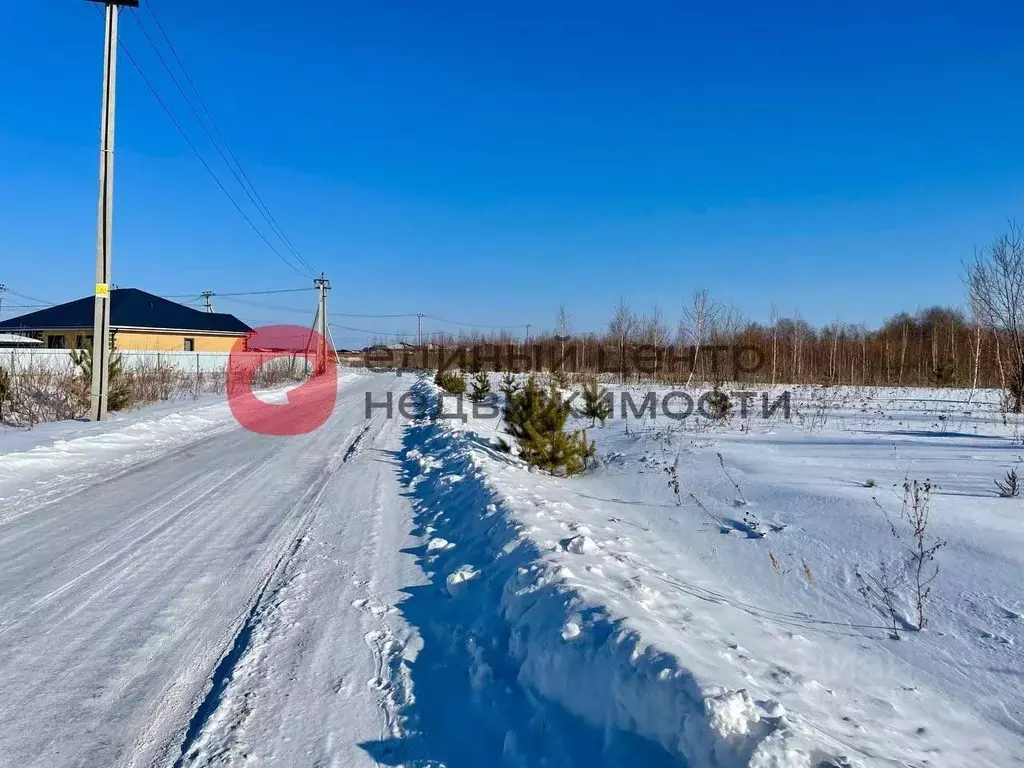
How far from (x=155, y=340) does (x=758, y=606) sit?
4701cm

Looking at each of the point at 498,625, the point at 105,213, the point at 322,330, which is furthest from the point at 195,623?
the point at 322,330

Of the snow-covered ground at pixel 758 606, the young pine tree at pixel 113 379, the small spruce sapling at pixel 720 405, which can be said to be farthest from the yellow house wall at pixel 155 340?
the snow-covered ground at pixel 758 606

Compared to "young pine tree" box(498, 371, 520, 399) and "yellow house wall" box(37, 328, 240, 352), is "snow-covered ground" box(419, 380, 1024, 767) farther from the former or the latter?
"yellow house wall" box(37, 328, 240, 352)

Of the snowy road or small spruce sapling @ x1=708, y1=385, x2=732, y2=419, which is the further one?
small spruce sapling @ x1=708, y1=385, x2=732, y2=419

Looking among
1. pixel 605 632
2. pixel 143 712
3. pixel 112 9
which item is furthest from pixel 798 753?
pixel 112 9

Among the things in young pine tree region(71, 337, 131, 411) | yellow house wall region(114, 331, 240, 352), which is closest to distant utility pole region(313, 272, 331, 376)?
yellow house wall region(114, 331, 240, 352)

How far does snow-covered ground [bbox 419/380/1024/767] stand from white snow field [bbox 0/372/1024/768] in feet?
0.07

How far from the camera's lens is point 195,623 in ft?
12.0

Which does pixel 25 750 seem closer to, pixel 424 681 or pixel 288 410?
pixel 424 681

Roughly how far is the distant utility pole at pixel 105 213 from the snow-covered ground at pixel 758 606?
9393 millimetres

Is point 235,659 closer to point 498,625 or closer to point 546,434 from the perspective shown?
point 498,625

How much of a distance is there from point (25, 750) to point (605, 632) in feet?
8.53

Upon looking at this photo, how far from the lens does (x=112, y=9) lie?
13.2 meters

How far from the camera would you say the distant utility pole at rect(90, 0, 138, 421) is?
13062 millimetres
